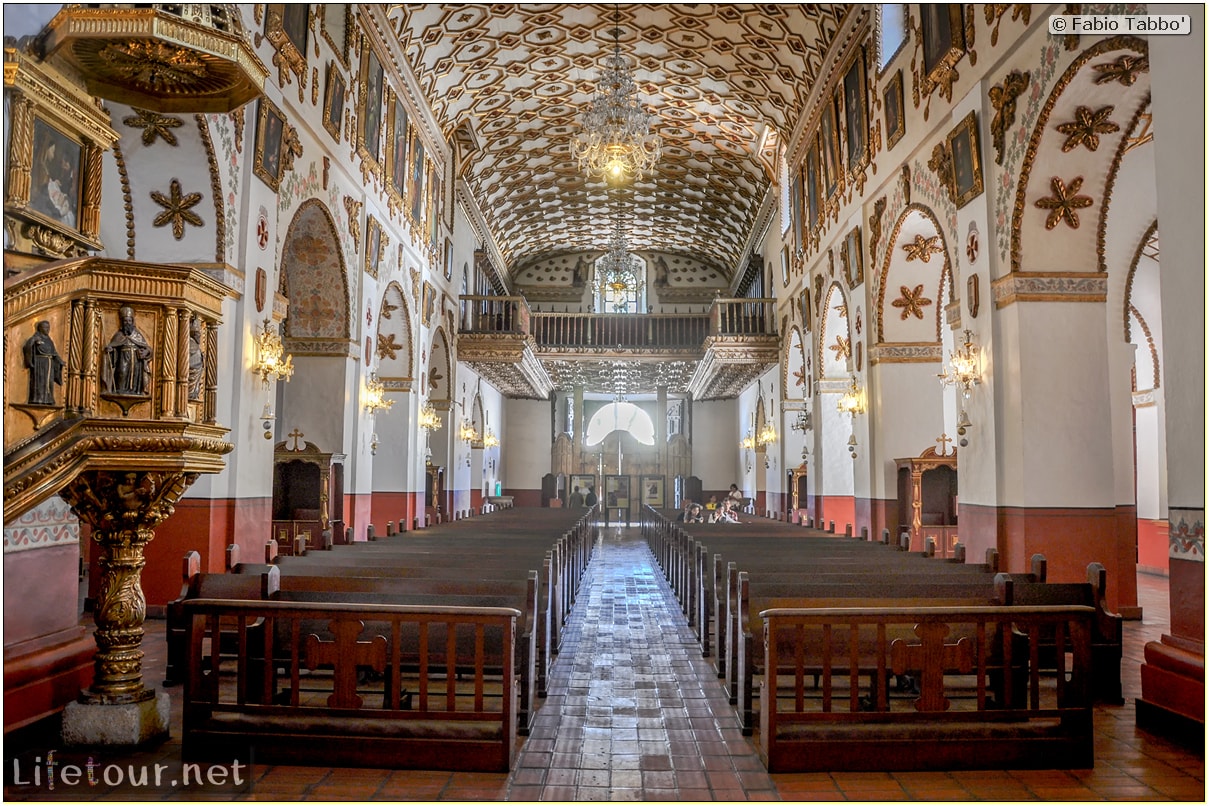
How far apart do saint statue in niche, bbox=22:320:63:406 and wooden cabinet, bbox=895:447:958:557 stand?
33.4ft

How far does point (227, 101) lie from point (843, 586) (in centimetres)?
552

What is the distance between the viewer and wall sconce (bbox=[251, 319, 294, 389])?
9.23 metres

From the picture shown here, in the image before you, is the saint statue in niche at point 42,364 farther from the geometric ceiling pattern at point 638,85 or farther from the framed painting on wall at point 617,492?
the framed painting on wall at point 617,492

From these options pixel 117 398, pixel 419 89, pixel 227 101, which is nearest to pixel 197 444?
pixel 117 398

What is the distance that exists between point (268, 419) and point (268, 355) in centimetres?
76

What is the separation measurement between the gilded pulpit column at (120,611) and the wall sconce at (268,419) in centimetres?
502

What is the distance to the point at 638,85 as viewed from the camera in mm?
17484

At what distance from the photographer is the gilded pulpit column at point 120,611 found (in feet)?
14.3

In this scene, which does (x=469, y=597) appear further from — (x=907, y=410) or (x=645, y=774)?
(x=907, y=410)

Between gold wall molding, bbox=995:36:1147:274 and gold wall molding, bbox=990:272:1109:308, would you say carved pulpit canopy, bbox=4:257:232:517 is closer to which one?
gold wall molding, bbox=995:36:1147:274

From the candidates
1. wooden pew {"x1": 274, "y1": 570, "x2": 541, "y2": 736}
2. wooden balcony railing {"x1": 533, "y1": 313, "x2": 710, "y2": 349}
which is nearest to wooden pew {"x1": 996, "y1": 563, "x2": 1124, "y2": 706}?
wooden pew {"x1": 274, "y1": 570, "x2": 541, "y2": 736}

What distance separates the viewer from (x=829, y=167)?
15.0 meters

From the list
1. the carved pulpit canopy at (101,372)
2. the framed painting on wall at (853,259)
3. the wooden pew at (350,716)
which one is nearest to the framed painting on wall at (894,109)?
the framed painting on wall at (853,259)

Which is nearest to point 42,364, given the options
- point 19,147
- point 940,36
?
point 19,147
